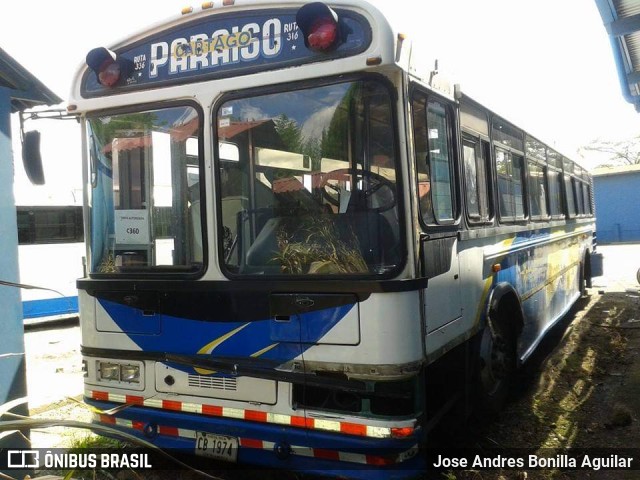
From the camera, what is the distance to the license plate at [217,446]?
3545 millimetres

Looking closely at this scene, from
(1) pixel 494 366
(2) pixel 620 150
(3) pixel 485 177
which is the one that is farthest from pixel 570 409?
(2) pixel 620 150

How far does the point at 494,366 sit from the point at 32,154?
3677mm

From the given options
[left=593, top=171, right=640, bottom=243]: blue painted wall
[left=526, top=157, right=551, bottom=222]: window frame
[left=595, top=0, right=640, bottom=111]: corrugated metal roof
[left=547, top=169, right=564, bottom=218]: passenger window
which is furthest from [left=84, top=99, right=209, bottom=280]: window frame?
[left=593, top=171, right=640, bottom=243]: blue painted wall

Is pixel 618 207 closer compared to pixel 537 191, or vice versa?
pixel 537 191

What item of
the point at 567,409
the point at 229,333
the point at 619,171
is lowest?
the point at 567,409

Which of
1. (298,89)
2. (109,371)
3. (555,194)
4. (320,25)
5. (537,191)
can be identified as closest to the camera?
(320,25)

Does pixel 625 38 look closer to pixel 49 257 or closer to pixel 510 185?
pixel 510 185

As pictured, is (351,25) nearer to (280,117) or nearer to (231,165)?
(280,117)

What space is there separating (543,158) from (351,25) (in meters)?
4.46

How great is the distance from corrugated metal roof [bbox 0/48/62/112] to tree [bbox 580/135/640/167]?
146 feet

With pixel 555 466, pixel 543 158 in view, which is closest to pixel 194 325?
pixel 555 466

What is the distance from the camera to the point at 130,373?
3850 millimetres

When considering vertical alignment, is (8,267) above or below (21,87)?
below

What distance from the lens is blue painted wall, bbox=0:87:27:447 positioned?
3.80m
